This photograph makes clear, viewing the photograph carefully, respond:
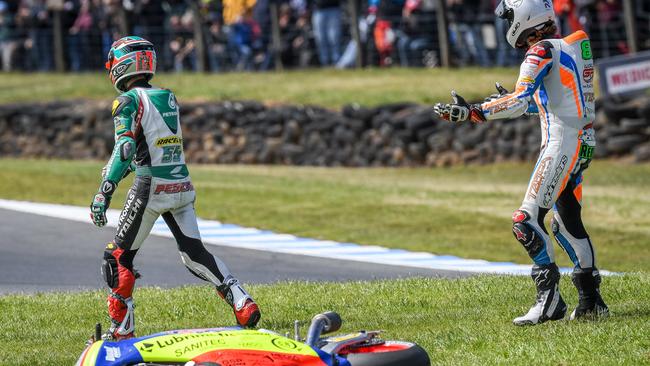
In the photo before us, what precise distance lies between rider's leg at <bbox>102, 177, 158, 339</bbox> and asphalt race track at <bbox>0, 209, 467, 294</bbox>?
12.6 ft

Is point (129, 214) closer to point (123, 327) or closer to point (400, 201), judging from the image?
point (123, 327)

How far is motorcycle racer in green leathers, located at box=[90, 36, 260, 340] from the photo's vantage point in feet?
25.6

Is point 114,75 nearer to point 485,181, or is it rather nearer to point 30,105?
point 485,181

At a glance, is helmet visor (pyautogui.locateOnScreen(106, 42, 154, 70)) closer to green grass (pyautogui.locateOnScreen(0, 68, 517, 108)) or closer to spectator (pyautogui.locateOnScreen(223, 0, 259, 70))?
green grass (pyautogui.locateOnScreen(0, 68, 517, 108))

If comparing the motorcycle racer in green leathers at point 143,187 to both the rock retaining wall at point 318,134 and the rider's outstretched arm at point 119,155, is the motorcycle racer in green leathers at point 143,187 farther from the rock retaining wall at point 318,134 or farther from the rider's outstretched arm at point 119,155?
the rock retaining wall at point 318,134

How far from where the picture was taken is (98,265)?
1348 cm

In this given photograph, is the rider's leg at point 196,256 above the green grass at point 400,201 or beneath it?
above

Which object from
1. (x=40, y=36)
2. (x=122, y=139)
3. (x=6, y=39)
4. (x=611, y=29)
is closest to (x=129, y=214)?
(x=122, y=139)

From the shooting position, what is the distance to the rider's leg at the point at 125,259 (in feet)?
25.8

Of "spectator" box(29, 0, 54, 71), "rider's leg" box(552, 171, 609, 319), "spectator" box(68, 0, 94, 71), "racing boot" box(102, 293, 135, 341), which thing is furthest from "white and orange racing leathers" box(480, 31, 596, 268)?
"spectator" box(29, 0, 54, 71)

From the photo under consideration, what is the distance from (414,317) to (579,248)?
1.23 m

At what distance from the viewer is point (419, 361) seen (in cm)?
602

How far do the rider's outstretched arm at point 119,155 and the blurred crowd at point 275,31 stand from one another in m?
14.8

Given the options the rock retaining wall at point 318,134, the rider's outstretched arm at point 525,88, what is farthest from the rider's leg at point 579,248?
the rock retaining wall at point 318,134
